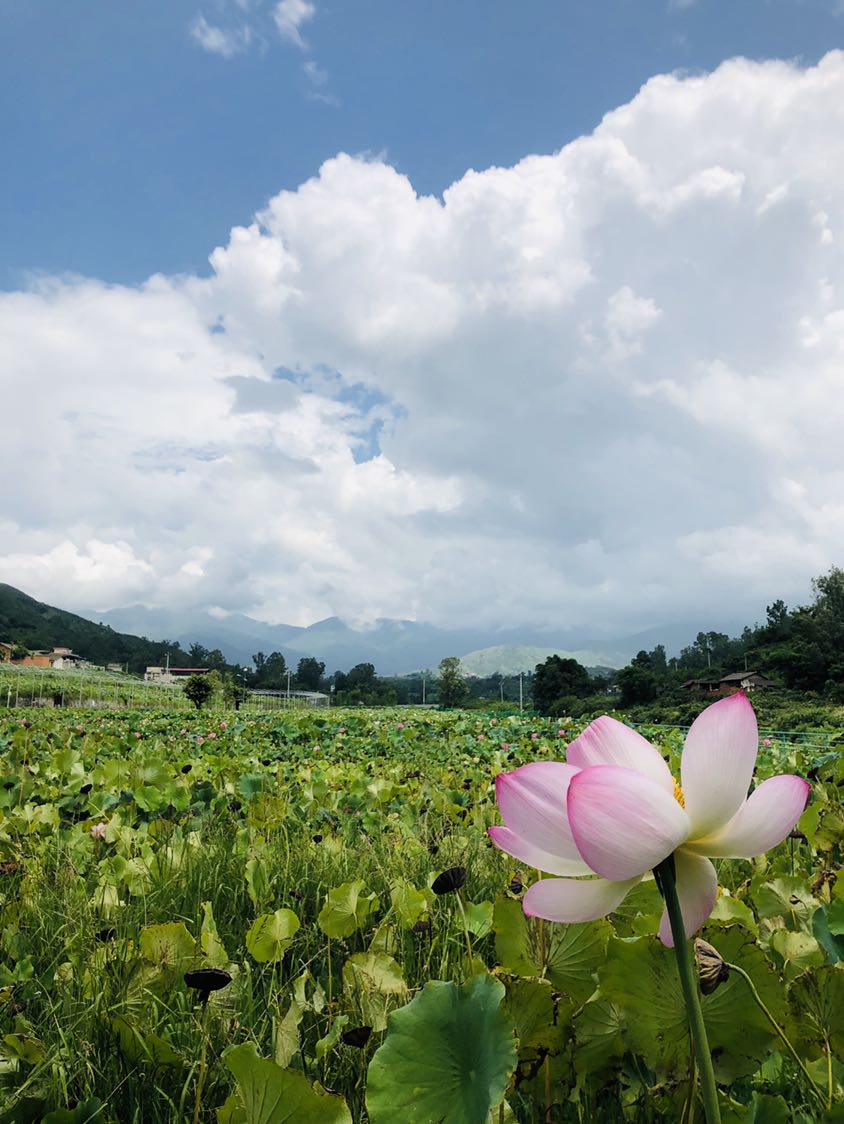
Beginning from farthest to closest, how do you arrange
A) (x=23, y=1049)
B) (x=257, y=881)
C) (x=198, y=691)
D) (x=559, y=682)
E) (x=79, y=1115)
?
1. (x=559, y=682)
2. (x=198, y=691)
3. (x=257, y=881)
4. (x=23, y=1049)
5. (x=79, y=1115)

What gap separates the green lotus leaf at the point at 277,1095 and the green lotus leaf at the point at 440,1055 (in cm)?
4

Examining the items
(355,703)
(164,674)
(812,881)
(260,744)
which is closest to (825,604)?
(355,703)

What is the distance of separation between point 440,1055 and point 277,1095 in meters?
0.18

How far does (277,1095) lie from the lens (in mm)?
776

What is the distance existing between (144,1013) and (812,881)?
4.61 feet

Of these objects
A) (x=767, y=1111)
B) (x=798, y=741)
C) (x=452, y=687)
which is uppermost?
(x=767, y=1111)

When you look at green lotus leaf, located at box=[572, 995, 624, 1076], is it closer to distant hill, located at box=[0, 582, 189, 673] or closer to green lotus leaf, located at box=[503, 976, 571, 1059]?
green lotus leaf, located at box=[503, 976, 571, 1059]

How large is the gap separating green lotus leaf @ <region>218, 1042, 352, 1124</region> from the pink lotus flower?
1.05 ft

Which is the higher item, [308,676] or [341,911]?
[341,911]

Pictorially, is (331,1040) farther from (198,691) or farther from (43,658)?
(43,658)

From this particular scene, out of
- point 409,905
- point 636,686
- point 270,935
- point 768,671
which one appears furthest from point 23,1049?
point 768,671

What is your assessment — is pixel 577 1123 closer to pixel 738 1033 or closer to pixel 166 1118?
pixel 738 1033

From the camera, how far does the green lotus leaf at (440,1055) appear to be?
0.77 metres

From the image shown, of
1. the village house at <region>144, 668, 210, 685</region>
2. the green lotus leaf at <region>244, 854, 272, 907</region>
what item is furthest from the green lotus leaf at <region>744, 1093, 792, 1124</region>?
the village house at <region>144, 668, 210, 685</region>
